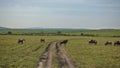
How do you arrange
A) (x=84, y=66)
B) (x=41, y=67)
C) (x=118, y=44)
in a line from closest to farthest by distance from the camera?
(x=41, y=67), (x=84, y=66), (x=118, y=44)

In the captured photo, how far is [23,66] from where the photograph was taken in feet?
73.6

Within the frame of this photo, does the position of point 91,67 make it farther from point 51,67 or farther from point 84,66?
point 51,67

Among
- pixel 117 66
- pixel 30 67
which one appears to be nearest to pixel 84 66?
pixel 117 66

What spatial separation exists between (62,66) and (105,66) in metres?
3.72

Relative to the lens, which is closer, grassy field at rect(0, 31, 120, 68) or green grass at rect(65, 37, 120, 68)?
grassy field at rect(0, 31, 120, 68)

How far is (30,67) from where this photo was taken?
71.3 ft

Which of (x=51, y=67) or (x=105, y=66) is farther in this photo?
(x=105, y=66)

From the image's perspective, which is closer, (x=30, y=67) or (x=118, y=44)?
(x=30, y=67)

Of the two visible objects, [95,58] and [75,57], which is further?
[75,57]

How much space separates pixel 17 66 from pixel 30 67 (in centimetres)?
135

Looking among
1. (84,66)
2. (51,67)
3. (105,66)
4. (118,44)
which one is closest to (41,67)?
(51,67)

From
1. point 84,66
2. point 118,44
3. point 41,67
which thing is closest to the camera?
point 41,67

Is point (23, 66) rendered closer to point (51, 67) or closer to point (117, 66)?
point (51, 67)

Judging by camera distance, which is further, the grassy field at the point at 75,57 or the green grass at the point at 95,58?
the green grass at the point at 95,58
